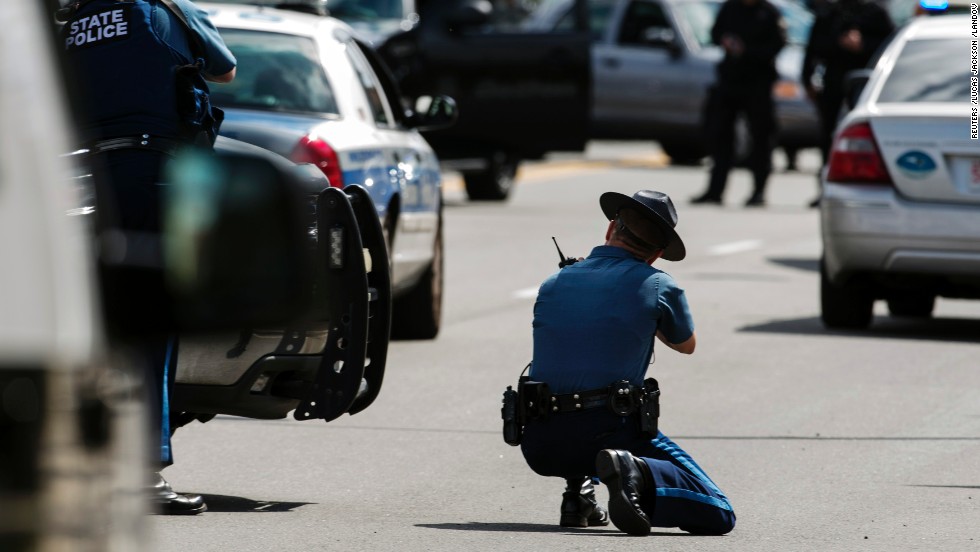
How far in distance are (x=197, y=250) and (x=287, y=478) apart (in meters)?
4.42

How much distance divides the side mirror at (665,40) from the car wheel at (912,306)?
38.9ft

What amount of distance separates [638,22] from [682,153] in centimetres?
194

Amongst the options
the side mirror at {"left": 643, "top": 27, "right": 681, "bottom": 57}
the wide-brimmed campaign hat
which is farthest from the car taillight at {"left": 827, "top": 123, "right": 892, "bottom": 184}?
the side mirror at {"left": 643, "top": 27, "right": 681, "bottom": 57}

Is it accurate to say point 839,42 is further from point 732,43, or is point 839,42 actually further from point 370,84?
point 370,84

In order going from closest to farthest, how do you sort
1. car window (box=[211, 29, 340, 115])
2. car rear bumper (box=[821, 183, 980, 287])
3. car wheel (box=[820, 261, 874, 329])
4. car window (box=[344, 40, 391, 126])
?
car window (box=[211, 29, 340, 115]) < car window (box=[344, 40, 391, 126]) < car rear bumper (box=[821, 183, 980, 287]) < car wheel (box=[820, 261, 874, 329])

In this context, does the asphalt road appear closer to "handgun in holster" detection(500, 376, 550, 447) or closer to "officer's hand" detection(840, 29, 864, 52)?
"handgun in holster" detection(500, 376, 550, 447)

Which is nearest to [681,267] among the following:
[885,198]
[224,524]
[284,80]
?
[885,198]

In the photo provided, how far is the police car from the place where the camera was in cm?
889

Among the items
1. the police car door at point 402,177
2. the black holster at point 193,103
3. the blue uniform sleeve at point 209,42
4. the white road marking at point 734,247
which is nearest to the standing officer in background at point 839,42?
the white road marking at point 734,247

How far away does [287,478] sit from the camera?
7016mm

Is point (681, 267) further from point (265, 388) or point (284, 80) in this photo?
point (265, 388)

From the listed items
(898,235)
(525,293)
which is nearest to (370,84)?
(898,235)

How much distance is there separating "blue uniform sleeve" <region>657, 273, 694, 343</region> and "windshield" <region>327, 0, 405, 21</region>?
16855 millimetres

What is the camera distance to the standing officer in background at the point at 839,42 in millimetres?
18609
